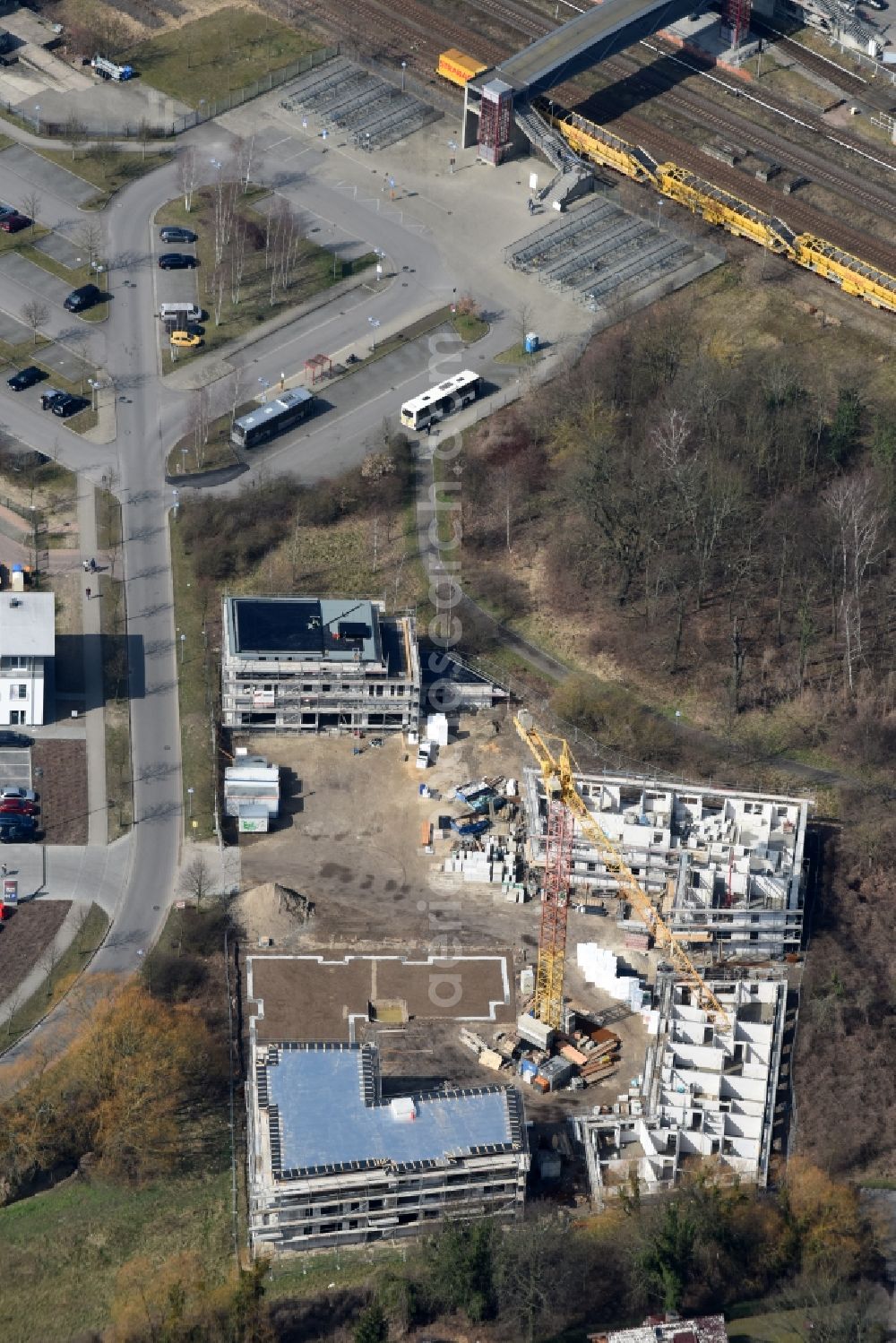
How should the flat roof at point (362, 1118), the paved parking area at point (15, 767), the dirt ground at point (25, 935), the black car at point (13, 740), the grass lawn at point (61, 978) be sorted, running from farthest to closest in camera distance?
the black car at point (13, 740)
the paved parking area at point (15, 767)
the dirt ground at point (25, 935)
the grass lawn at point (61, 978)
the flat roof at point (362, 1118)

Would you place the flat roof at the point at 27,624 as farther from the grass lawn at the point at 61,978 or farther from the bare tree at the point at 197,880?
the grass lawn at the point at 61,978

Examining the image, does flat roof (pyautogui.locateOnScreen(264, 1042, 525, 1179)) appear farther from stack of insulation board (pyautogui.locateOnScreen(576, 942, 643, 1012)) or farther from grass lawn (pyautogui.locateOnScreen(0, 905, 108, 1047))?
grass lawn (pyautogui.locateOnScreen(0, 905, 108, 1047))

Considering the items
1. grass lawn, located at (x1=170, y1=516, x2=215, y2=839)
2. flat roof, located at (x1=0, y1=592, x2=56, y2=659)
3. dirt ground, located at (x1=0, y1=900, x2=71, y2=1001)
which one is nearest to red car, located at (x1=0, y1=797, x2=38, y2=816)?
dirt ground, located at (x1=0, y1=900, x2=71, y2=1001)

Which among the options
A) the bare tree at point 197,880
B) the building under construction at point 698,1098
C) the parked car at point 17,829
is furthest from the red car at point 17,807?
the building under construction at point 698,1098

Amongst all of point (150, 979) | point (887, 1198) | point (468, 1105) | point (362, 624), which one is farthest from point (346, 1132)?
Result: point (362, 624)

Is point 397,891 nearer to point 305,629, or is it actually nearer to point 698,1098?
point 305,629

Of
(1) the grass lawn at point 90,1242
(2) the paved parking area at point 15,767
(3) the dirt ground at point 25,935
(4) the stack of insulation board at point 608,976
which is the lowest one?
(1) the grass lawn at point 90,1242

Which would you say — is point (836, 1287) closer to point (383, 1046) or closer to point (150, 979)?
point (383, 1046)
